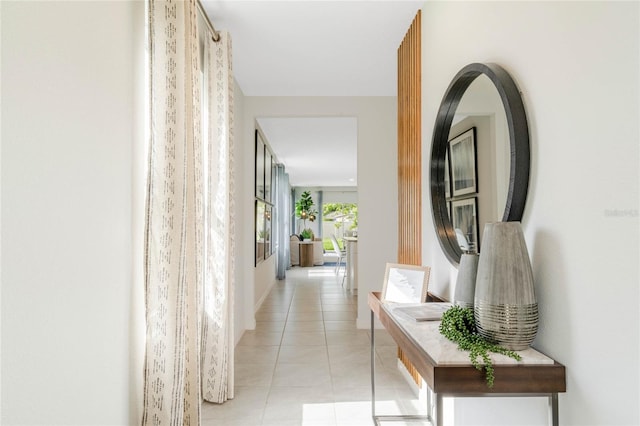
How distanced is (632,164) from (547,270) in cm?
45

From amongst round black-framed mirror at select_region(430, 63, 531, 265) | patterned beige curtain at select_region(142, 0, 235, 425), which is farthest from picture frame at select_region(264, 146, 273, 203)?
round black-framed mirror at select_region(430, 63, 531, 265)

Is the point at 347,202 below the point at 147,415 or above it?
above

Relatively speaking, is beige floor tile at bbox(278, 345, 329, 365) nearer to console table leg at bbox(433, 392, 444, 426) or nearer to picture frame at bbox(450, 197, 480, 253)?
picture frame at bbox(450, 197, 480, 253)

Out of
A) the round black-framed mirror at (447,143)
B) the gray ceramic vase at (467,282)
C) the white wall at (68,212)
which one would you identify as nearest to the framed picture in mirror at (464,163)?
the round black-framed mirror at (447,143)

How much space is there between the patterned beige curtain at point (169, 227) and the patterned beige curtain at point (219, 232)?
0.59 metres

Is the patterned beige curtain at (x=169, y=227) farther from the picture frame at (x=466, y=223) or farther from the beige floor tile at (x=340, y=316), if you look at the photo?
the beige floor tile at (x=340, y=316)

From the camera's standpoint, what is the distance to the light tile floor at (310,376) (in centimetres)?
234

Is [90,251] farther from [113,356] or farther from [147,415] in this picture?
[147,415]

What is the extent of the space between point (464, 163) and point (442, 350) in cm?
98

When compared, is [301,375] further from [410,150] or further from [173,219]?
[410,150]

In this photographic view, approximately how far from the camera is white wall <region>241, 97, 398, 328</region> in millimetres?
4367

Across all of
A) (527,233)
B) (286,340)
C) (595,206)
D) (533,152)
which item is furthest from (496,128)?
(286,340)

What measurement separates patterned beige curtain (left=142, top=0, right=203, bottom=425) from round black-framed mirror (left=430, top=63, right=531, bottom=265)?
53.2 inches

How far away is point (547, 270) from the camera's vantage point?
1.22 meters
